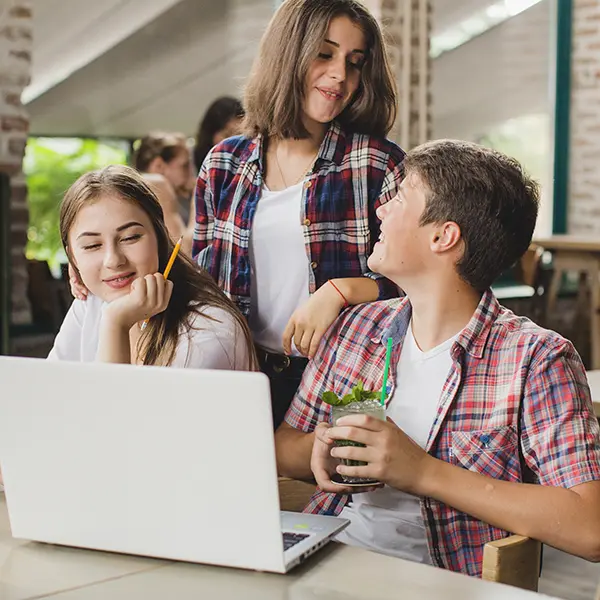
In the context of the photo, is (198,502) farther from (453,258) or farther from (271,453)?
(453,258)

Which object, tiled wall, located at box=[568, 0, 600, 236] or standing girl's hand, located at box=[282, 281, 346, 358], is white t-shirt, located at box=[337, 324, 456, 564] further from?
tiled wall, located at box=[568, 0, 600, 236]

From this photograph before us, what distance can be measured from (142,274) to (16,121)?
332cm

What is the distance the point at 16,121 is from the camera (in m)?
5.05

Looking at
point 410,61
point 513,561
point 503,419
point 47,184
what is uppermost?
point 410,61

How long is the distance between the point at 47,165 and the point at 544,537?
425 cm

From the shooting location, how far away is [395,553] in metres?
1.72

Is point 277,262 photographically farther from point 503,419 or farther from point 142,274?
point 503,419

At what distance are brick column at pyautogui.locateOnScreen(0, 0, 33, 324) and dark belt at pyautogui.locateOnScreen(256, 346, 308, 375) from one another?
2.97 meters

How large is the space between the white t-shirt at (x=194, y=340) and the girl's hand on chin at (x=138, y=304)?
0.45 feet

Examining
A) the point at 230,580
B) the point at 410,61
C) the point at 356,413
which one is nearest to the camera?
the point at 230,580

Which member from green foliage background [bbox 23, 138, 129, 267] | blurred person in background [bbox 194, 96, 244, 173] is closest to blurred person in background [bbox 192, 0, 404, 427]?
blurred person in background [bbox 194, 96, 244, 173]

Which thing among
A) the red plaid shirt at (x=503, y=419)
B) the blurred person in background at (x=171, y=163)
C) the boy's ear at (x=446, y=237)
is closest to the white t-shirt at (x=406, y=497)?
the red plaid shirt at (x=503, y=419)

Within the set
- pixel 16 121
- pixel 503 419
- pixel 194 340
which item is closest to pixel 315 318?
pixel 194 340

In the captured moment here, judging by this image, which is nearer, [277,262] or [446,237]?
[446,237]
